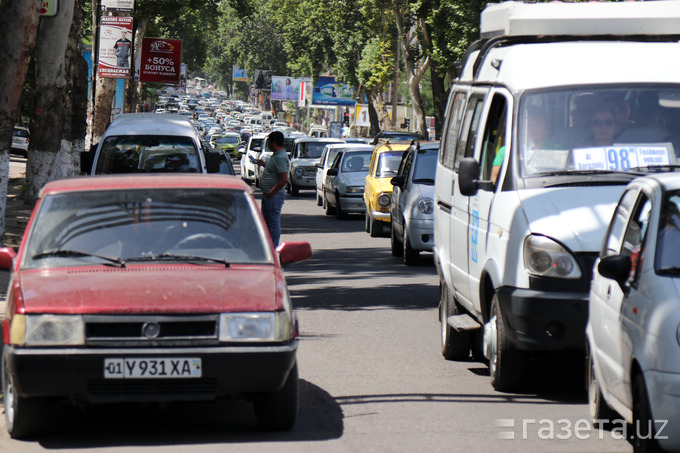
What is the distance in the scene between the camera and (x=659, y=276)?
619cm

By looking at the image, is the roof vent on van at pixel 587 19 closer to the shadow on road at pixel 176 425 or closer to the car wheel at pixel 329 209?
the shadow on road at pixel 176 425

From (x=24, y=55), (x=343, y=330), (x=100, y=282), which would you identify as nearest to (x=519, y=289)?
(x=100, y=282)

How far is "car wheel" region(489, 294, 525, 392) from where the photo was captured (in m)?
8.45

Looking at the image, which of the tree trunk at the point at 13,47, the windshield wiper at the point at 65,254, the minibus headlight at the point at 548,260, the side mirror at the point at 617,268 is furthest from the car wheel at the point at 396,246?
the side mirror at the point at 617,268

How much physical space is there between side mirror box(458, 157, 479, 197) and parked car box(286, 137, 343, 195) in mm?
30082

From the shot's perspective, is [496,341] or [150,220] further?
[496,341]

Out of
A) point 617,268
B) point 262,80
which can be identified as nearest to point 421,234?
point 617,268

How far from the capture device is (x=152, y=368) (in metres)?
6.76

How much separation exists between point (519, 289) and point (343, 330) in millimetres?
3938

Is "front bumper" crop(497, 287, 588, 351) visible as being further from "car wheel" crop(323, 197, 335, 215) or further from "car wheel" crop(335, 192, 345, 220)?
"car wheel" crop(323, 197, 335, 215)

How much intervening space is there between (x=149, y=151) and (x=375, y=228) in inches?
318

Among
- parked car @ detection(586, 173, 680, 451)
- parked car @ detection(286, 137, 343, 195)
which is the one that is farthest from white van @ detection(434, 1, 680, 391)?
parked car @ detection(286, 137, 343, 195)

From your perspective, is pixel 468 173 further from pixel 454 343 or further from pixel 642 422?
pixel 642 422

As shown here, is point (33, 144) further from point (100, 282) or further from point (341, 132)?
point (341, 132)
